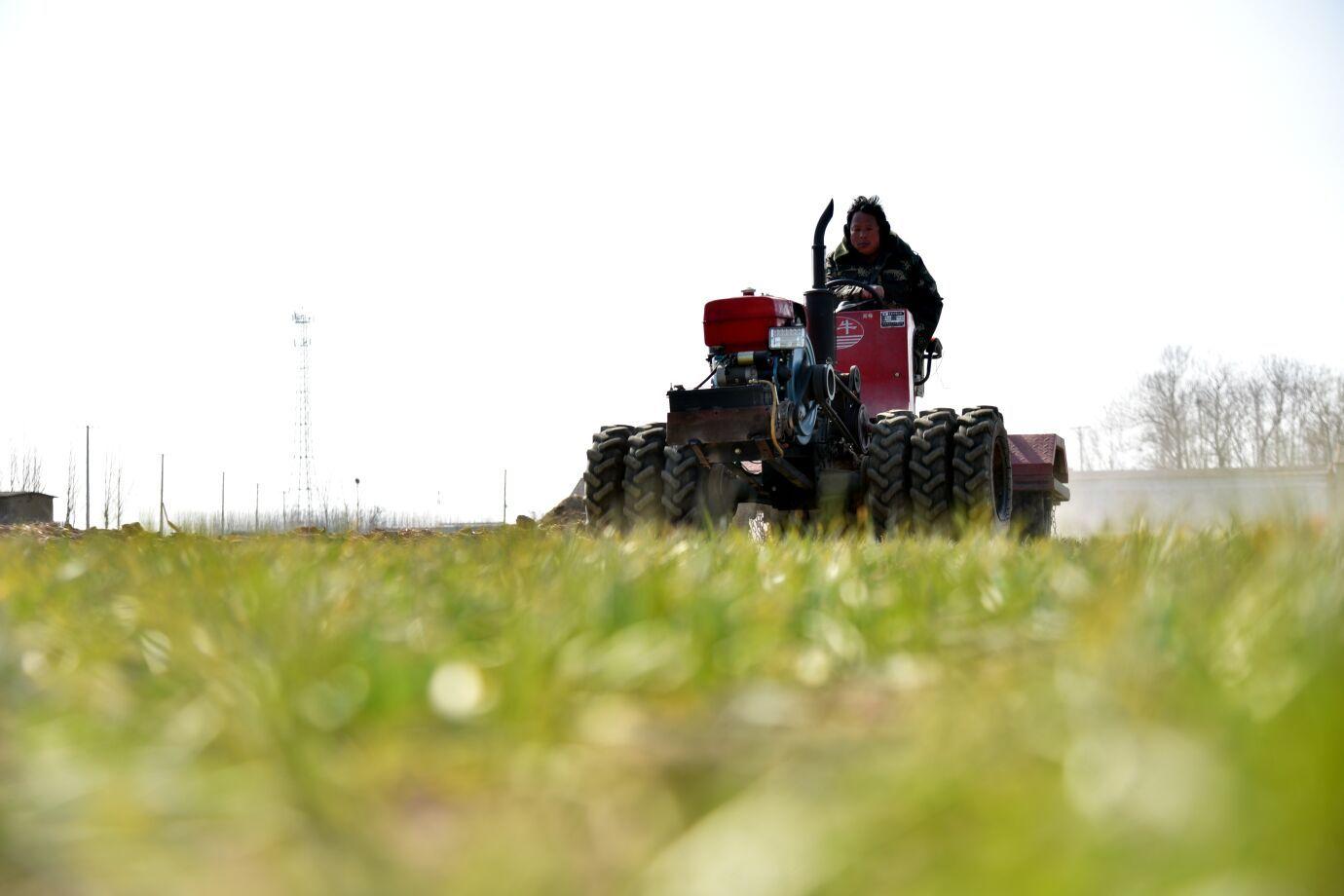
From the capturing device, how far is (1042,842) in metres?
0.73

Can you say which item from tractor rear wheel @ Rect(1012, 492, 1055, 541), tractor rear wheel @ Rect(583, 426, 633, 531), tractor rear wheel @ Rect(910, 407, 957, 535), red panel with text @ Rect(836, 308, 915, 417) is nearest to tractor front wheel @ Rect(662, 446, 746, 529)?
tractor rear wheel @ Rect(583, 426, 633, 531)

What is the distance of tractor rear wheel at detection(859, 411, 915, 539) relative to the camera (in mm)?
7062

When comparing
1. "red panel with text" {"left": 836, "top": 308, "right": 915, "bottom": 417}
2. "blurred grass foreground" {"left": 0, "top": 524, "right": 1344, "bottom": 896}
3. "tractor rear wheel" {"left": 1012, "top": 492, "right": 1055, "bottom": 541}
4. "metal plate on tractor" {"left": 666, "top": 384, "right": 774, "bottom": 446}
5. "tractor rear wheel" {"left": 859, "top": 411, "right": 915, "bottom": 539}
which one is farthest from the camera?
"tractor rear wheel" {"left": 1012, "top": 492, "right": 1055, "bottom": 541}

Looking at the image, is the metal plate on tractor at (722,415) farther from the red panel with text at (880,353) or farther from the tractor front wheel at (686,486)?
the red panel with text at (880,353)

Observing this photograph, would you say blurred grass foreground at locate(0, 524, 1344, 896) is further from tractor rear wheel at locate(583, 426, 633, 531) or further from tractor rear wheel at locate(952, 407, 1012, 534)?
tractor rear wheel at locate(583, 426, 633, 531)

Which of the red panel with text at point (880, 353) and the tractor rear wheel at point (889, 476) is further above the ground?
the red panel with text at point (880, 353)

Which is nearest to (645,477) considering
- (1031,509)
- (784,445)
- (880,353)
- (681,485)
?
(681,485)

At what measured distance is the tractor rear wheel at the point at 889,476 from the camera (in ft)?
23.2

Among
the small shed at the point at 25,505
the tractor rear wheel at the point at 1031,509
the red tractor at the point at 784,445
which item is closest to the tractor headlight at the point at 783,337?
the red tractor at the point at 784,445

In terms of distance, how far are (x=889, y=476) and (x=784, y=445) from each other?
2.30 feet

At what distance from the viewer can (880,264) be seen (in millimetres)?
9305

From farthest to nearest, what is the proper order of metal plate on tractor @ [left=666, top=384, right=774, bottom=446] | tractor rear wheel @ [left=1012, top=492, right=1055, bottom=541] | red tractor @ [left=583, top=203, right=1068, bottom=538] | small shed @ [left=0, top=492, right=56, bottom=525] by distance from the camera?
small shed @ [left=0, top=492, right=56, bottom=525]
tractor rear wheel @ [left=1012, top=492, right=1055, bottom=541]
red tractor @ [left=583, top=203, right=1068, bottom=538]
metal plate on tractor @ [left=666, top=384, right=774, bottom=446]

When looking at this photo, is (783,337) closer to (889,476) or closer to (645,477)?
(889,476)

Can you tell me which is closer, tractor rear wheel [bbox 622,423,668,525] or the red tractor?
the red tractor
